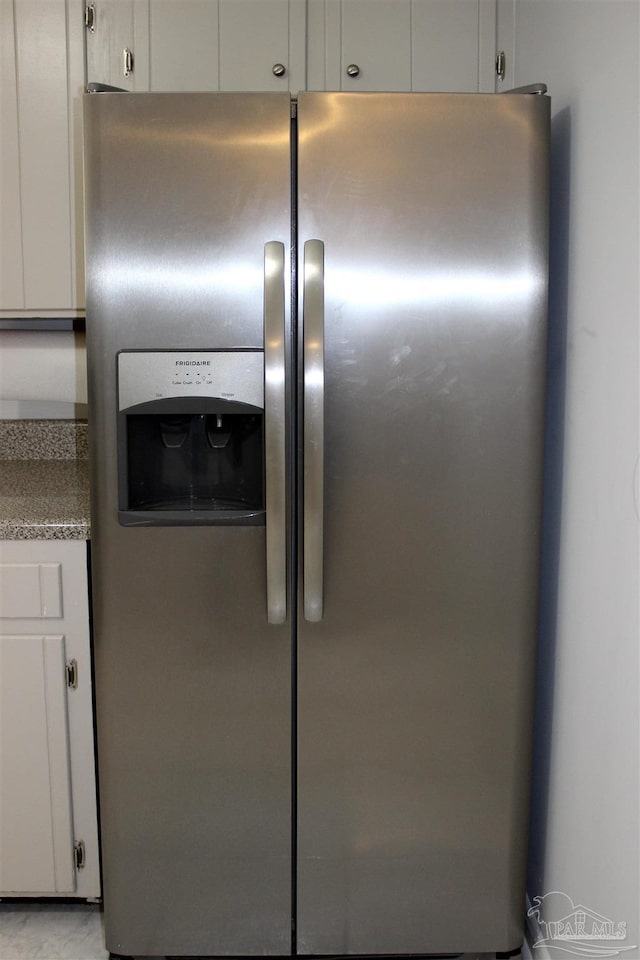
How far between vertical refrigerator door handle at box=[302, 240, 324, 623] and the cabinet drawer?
0.54 m

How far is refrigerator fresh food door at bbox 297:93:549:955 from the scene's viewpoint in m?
1.35

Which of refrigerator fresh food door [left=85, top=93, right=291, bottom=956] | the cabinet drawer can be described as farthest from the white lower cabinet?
refrigerator fresh food door [left=85, top=93, right=291, bottom=956]

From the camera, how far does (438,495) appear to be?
55.2 inches

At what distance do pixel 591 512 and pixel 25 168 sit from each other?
156 cm

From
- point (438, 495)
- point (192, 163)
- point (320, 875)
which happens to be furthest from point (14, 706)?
point (192, 163)

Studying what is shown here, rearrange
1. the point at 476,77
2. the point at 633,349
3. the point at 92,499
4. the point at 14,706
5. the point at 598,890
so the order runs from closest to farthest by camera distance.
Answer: the point at 633,349, the point at 598,890, the point at 92,499, the point at 14,706, the point at 476,77

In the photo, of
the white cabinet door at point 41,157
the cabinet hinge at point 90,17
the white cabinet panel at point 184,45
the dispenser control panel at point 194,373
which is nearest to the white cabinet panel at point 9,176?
the white cabinet door at point 41,157

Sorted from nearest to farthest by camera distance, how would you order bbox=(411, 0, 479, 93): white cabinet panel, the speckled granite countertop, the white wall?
the white wall < the speckled granite countertop < bbox=(411, 0, 479, 93): white cabinet panel

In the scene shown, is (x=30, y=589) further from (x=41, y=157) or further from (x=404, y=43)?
(x=404, y=43)

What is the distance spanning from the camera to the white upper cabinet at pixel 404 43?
178cm

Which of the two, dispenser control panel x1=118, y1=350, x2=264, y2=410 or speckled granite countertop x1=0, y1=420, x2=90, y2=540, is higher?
dispenser control panel x1=118, y1=350, x2=264, y2=410

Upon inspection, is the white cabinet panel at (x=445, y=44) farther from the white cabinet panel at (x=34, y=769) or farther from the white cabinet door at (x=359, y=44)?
the white cabinet panel at (x=34, y=769)

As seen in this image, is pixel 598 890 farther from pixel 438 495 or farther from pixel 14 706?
pixel 14 706

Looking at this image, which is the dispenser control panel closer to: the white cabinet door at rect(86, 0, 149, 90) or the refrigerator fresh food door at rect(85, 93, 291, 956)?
the refrigerator fresh food door at rect(85, 93, 291, 956)
